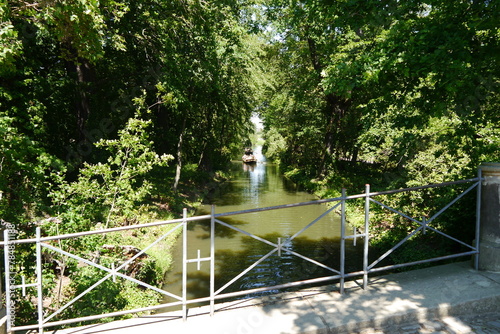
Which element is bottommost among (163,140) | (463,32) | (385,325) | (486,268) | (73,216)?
(385,325)

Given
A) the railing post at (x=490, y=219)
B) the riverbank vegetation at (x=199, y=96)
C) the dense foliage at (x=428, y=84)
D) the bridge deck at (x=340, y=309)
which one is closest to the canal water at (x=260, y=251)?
the riverbank vegetation at (x=199, y=96)

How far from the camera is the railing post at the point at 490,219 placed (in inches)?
191

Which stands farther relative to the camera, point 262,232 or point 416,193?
point 262,232

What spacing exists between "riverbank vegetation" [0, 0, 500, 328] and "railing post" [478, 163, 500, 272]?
1892 mm

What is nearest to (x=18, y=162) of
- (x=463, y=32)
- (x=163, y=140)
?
(x=463, y=32)

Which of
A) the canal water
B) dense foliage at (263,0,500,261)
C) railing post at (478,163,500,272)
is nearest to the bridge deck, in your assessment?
railing post at (478,163,500,272)

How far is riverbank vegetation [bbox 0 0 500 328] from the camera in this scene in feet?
20.4

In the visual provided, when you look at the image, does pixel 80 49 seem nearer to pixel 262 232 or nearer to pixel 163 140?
pixel 262 232

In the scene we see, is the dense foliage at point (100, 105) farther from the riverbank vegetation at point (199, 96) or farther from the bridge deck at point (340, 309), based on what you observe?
the bridge deck at point (340, 309)

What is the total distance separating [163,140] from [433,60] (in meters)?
14.5

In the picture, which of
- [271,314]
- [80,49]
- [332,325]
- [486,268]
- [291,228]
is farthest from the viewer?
[291,228]

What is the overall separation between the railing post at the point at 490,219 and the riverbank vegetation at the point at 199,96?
1.89 meters

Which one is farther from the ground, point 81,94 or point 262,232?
point 81,94

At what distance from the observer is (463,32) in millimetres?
6027
